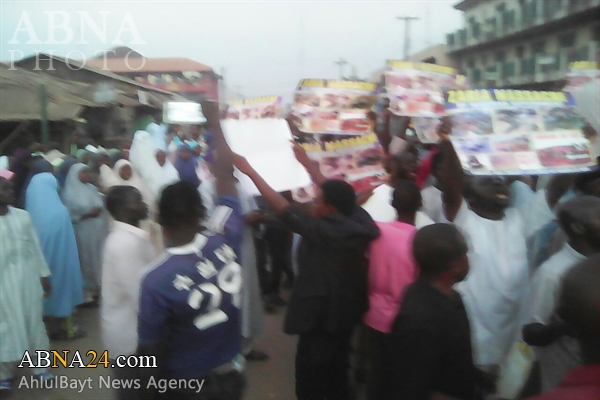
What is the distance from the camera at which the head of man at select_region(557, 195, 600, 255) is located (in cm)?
195

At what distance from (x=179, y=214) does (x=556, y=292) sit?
1467 millimetres

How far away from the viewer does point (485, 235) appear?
279 centimetres

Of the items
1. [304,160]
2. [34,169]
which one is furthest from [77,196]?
[304,160]

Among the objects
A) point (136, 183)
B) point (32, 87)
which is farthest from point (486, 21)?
point (136, 183)

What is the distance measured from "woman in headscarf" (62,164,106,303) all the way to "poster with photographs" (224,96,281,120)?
291cm

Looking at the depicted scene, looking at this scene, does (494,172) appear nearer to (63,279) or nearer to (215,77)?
(215,77)

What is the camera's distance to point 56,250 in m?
4.84

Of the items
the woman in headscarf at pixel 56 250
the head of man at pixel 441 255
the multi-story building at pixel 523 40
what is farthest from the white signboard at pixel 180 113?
the multi-story building at pixel 523 40

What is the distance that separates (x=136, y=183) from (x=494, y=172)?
14.7ft

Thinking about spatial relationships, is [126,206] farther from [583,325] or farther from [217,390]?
[583,325]

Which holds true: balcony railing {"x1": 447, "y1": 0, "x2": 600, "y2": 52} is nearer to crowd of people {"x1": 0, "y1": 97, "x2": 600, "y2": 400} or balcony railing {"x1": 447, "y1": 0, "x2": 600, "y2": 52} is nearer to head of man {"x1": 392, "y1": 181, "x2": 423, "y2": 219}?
crowd of people {"x1": 0, "y1": 97, "x2": 600, "y2": 400}

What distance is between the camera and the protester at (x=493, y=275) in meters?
2.76

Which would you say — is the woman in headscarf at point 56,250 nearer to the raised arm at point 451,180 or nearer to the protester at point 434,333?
the raised arm at point 451,180

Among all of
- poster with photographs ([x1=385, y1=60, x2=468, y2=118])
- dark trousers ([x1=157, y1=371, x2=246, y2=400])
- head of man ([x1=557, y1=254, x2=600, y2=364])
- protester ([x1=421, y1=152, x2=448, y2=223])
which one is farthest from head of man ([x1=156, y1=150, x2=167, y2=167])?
head of man ([x1=557, y1=254, x2=600, y2=364])
